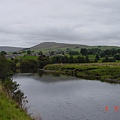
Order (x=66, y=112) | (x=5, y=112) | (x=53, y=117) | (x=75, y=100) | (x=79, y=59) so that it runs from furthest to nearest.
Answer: (x=79, y=59) → (x=75, y=100) → (x=66, y=112) → (x=53, y=117) → (x=5, y=112)

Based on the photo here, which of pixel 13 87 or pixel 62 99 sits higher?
pixel 13 87

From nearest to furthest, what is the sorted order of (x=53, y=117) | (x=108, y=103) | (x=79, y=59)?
1. (x=53, y=117)
2. (x=108, y=103)
3. (x=79, y=59)

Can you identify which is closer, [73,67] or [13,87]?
[13,87]

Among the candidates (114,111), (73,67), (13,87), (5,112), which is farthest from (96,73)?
(5,112)

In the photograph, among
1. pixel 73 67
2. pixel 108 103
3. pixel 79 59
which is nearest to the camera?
pixel 108 103

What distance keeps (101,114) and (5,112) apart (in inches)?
743

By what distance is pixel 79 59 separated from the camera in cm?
12562

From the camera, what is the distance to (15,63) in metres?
129

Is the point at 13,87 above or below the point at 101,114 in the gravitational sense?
above

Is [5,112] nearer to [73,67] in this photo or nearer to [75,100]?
[75,100]

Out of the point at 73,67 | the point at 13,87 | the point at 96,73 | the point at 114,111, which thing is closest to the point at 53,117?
the point at 13,87

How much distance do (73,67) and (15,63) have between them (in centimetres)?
4200

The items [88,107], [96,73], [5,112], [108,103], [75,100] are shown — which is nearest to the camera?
[5,112]

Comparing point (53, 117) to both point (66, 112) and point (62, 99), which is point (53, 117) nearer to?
point (66, 112)
